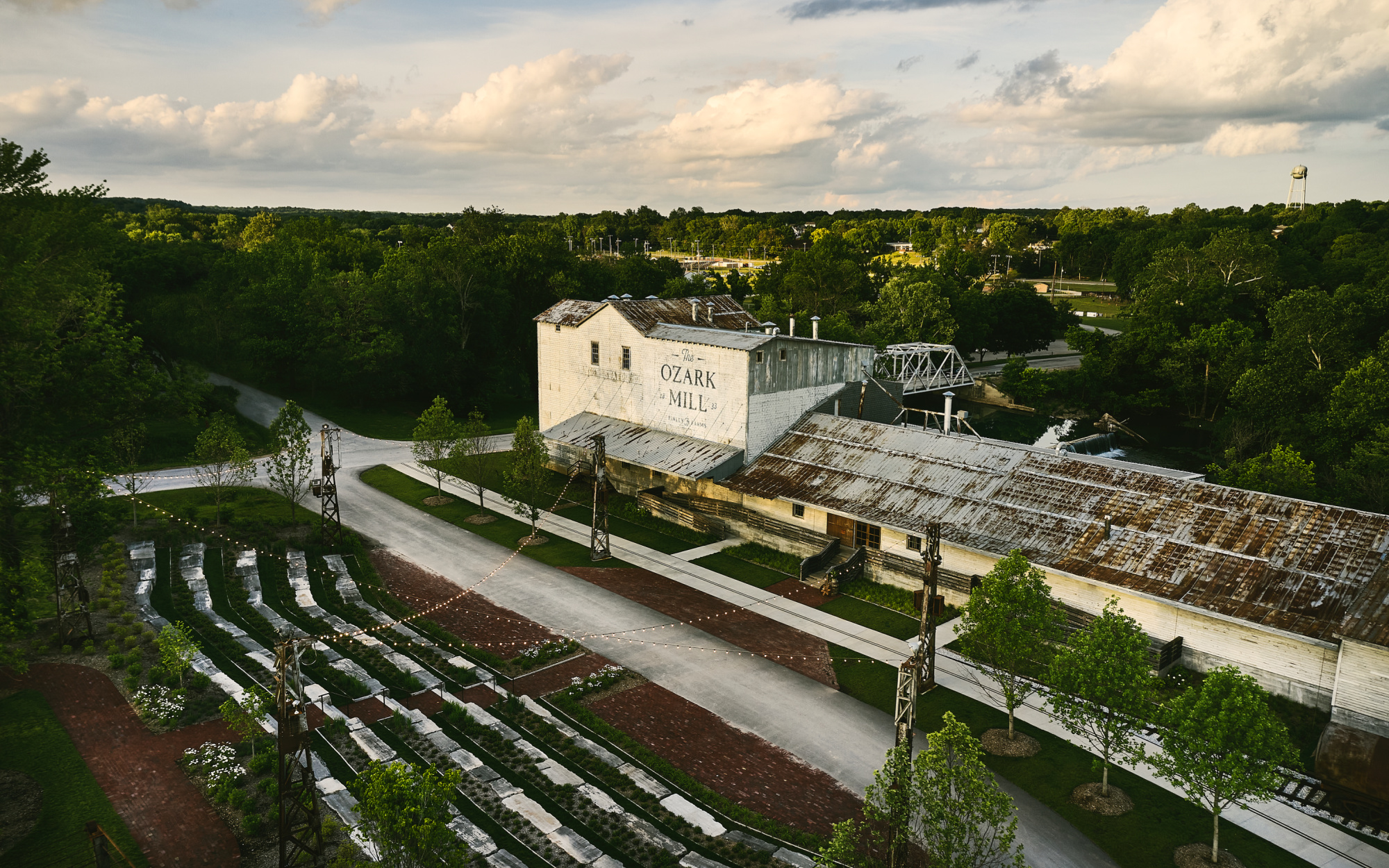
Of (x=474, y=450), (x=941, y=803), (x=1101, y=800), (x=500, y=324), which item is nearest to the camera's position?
(x=941, y=803)

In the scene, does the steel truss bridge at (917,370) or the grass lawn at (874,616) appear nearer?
the grass lawn at (874,616)

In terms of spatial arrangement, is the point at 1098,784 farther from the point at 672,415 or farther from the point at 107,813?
the point at 672,415

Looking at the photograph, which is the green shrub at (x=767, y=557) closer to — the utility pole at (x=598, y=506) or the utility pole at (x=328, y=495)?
the utility pole at (x=598, y=506)

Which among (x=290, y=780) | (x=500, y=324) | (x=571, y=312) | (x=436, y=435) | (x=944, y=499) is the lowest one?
(x=290, y=780)

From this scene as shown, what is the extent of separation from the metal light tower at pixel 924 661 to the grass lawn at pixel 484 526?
16.0 metres

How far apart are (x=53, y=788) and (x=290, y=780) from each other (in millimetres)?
8801

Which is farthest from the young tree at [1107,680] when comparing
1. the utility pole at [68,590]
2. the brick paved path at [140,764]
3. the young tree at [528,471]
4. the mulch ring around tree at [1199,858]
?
the utility pole at [68,590]

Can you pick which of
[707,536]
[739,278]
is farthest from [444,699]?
[739,278]

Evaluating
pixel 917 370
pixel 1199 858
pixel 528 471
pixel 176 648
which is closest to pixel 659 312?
pixel 528 471

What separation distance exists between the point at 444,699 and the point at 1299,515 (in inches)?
1147

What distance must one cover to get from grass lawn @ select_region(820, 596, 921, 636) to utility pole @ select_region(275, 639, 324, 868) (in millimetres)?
20266

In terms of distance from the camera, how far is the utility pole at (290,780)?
57.4 ft

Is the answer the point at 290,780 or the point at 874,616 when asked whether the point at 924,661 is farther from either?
the point at 290,780

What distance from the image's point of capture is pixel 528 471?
140 ft
